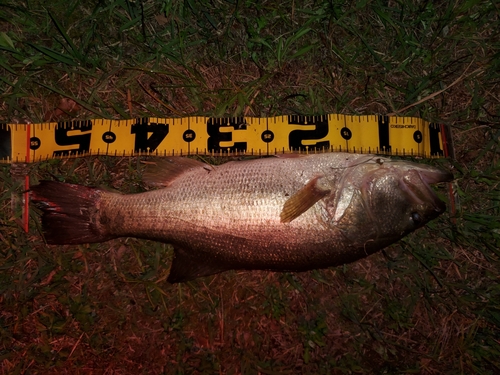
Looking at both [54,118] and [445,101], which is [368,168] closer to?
[445,101]

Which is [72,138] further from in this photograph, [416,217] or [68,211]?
[416,217]

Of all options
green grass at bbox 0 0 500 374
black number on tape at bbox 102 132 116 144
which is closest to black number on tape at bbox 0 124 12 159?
green grass at bbox 0 0 500 374

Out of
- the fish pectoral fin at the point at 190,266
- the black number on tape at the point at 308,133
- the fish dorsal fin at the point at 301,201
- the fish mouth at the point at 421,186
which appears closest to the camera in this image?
the fish dorsal fin at the point at 301,201

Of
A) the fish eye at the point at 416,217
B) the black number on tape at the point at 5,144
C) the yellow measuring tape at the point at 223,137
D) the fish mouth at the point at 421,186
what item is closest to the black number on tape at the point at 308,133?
the yellow measuring tape at the point at 223,137

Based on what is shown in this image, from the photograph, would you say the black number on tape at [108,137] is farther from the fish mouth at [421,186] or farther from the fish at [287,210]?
the fish mouth at [421,186]

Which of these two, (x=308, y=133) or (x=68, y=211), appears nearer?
(x=68, y=211)

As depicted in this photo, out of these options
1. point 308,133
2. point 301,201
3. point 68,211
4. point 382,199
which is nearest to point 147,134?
point 68,211

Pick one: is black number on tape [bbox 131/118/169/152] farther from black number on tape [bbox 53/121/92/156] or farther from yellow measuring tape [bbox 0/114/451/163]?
black number on tape [bbox 53/121/92/156]
